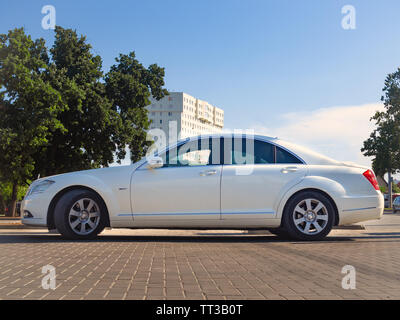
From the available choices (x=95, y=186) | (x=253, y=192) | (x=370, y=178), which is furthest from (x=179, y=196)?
(x=370, y=178)

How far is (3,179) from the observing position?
96.7 feet

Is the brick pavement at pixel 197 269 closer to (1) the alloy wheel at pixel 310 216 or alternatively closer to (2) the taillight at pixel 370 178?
(1) the alloy wheel at pixel 310 216

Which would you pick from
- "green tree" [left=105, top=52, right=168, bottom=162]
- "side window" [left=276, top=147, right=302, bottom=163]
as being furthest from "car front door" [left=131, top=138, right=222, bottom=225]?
"green tree" [left=105, top=52, right=168, bottom=162]

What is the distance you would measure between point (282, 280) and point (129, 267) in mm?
1626

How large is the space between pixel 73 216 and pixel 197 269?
335 cm

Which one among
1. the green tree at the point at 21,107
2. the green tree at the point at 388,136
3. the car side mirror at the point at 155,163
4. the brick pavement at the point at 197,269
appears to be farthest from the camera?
the green tree at the point at 388,136

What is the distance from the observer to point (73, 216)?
7945 mm

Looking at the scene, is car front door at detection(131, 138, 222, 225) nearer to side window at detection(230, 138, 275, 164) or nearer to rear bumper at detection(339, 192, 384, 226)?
side window at detection(230, 138, 275, 164)

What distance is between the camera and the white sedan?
7.91 metres

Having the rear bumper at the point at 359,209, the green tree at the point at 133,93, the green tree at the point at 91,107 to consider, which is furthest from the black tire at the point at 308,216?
the green tree at the point at 133,93

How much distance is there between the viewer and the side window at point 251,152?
26.9ft

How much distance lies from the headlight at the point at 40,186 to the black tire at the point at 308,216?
3.73 m

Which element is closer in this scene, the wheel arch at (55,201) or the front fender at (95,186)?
the front fender at (95,186)

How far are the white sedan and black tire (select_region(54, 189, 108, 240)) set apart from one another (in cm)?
1
